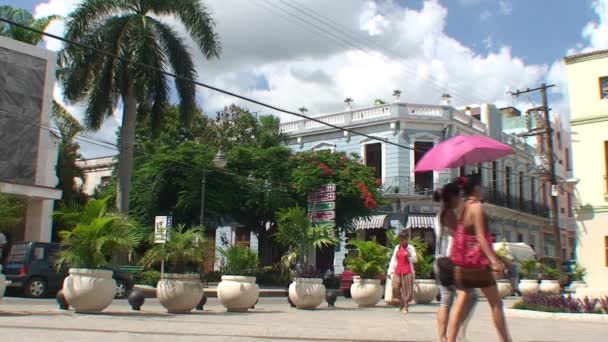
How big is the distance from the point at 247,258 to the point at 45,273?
8.00 m

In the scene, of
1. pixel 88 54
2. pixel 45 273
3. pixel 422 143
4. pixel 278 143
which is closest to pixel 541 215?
pixel 422 143

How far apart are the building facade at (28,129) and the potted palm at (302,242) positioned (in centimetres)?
1242

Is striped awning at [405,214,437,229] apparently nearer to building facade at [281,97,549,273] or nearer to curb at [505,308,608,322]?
building facade at [281,97,549,273]

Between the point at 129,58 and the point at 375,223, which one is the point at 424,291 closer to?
the point at 129,58

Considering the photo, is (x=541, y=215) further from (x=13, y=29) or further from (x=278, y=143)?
(x=13, y=29)

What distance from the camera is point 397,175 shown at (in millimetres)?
34312

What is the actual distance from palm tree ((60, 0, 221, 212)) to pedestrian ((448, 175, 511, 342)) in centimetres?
1888

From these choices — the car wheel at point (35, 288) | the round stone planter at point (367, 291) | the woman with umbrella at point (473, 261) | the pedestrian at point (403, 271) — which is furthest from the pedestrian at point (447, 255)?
the car wheel at point (35, 288)

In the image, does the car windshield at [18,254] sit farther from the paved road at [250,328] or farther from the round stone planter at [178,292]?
the round stone planter at [178,292]

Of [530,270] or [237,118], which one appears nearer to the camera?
[530,270]

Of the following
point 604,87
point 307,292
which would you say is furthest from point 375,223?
point 307,292

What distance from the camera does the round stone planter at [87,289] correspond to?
10.8 metres

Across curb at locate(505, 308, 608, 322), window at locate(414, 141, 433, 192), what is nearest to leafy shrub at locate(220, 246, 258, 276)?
curb at locate(505, 308, 608, 322)

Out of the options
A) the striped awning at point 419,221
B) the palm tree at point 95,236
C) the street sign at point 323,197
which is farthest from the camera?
the striped awning at point 419,221
